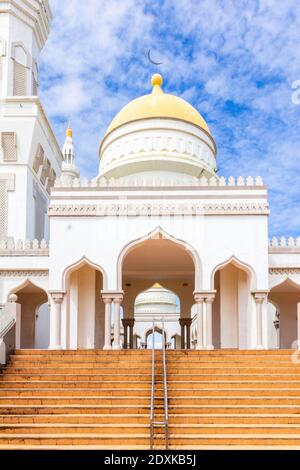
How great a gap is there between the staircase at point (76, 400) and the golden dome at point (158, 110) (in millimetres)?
8692

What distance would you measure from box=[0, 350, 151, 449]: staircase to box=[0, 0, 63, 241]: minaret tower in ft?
28.1

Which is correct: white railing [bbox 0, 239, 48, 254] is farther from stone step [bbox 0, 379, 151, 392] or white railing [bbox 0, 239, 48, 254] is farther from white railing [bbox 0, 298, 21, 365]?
stone step [bbox 0, 379, 151, 392]

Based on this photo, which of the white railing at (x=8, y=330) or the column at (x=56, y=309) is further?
the column at (x=56, y=309)

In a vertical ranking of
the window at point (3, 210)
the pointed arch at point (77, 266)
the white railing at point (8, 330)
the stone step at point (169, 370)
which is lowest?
the stone step at point (169, 370)

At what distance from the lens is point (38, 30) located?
20.6m

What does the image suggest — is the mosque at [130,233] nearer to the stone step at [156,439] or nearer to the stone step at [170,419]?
the stone step at [170,419]

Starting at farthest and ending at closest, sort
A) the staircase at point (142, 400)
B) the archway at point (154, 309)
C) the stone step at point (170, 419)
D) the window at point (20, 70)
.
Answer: the archway at point (154, 309), the window at point (20, 70), the stone step at point (170, 419), the staircase at point (142, 400)

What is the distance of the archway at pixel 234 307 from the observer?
1408 centimetres

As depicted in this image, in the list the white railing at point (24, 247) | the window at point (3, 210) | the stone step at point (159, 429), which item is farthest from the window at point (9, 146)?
the stone step at point (159, 429)

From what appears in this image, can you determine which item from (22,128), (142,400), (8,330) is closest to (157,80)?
(22,128)

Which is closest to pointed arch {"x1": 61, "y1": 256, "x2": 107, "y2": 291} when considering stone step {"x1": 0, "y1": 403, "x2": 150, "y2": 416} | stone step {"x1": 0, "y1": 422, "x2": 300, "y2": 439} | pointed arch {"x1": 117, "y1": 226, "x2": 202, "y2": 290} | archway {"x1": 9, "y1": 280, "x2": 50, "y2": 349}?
pointed arch {"x1": 117, "y1": 226, "x2": 202, "y2": 290}

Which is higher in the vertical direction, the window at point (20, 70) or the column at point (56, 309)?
the window at point (20, 70)

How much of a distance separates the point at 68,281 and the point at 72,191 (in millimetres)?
2375
